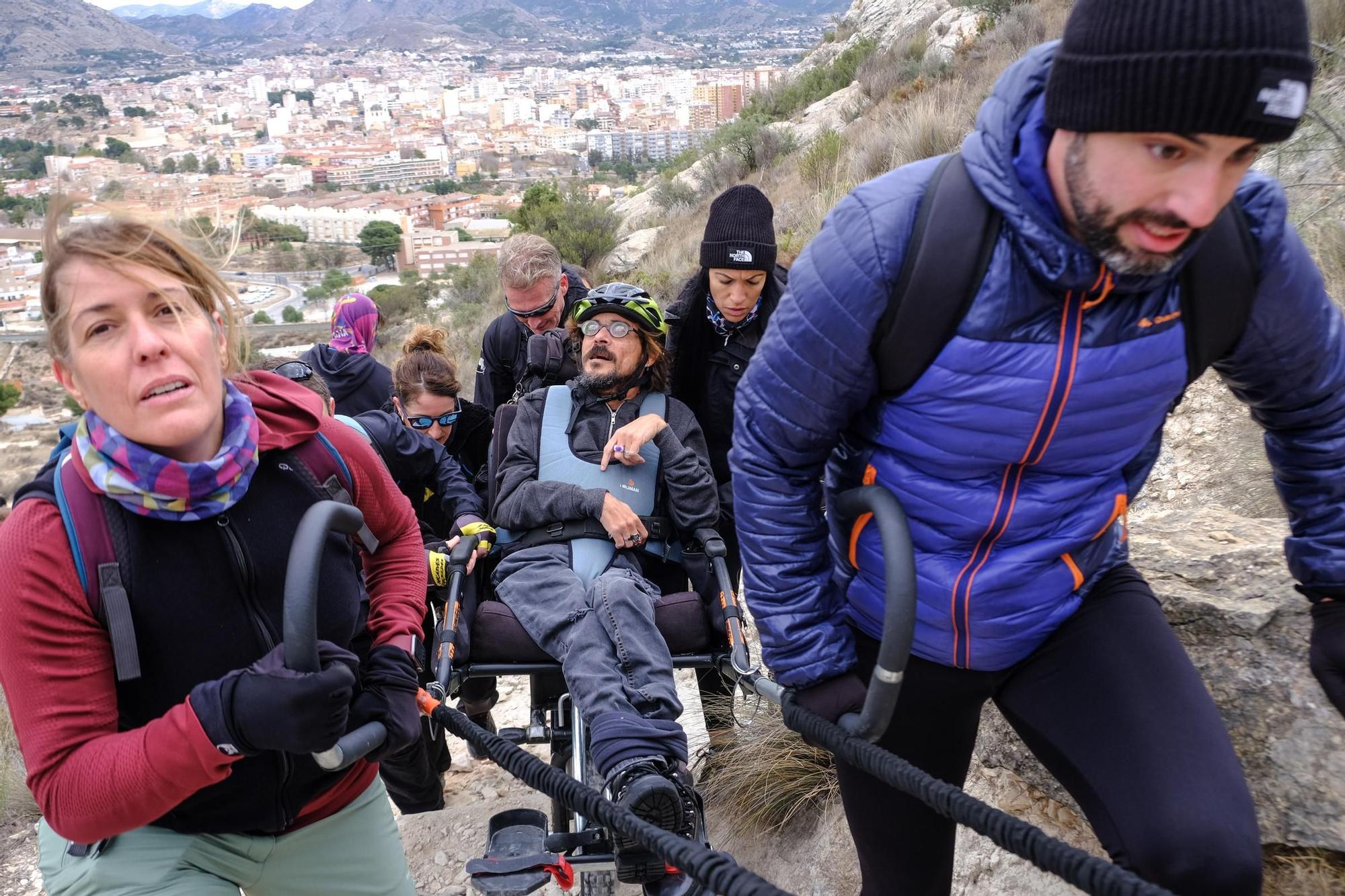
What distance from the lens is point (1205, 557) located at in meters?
2.74

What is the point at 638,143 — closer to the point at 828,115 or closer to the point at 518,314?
the point at 828,115

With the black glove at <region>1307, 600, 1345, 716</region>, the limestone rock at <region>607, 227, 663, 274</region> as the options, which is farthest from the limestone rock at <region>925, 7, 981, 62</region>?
the black glove at <region>1307, 600, 1345, 716</region>

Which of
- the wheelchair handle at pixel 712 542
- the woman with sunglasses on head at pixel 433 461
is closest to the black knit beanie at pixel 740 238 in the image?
the wheelchair handle at pixel 712 542

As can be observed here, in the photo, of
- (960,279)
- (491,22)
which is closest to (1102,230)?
(960,279)

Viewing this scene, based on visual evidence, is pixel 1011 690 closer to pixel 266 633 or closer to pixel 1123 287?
pixel 1123 287

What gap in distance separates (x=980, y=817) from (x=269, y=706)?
1126 mm

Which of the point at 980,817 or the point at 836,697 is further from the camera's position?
the point at 836,697

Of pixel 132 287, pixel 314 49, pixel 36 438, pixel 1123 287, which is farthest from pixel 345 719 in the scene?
pixel 314 49

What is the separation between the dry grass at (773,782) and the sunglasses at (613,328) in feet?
4.86

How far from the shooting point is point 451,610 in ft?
9.73

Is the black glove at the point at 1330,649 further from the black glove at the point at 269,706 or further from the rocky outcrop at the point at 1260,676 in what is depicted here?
the black glove at the point at 269,706

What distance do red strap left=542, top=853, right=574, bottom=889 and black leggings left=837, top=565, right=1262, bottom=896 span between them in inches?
34.5

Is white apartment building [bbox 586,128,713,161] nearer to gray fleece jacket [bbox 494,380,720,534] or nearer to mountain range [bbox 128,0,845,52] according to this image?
mountain range [bbox 128,0,845,52]

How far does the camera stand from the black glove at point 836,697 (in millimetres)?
1816
